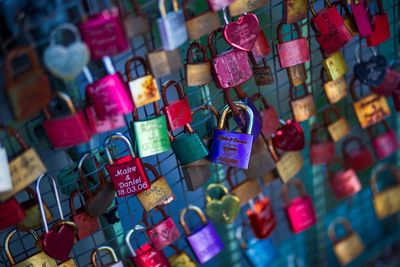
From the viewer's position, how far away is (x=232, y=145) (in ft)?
3.92

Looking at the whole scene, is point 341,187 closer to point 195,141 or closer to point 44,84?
point 195,141

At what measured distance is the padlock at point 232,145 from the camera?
46.6 inches

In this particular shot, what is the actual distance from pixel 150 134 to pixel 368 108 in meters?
0.65

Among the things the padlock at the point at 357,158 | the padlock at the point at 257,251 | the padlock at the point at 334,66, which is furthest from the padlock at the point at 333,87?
the padlock at the point at 257,251

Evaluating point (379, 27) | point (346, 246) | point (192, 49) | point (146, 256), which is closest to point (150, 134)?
point (192, 49)

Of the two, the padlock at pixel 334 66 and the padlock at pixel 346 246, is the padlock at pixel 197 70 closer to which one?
the padlock at pixel 334 66

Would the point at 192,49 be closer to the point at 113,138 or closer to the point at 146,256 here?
the point at 113,138

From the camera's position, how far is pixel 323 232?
1937mm

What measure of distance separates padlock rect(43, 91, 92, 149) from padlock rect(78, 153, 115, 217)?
139 mm

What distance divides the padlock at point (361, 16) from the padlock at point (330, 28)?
5 centimetres

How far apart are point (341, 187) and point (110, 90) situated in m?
0.88

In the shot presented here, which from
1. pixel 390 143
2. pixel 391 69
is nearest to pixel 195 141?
pixel 391 69

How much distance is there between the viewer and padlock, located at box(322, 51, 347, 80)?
1.32 m

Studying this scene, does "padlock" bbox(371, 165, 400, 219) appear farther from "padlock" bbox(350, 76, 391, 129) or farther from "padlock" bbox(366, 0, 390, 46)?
"padlock" bbox(366, 0, 390, 46)
